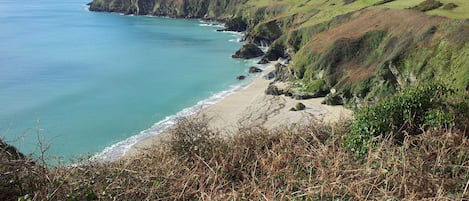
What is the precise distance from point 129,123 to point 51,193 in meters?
28.1

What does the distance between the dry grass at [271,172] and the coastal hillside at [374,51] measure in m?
14.7

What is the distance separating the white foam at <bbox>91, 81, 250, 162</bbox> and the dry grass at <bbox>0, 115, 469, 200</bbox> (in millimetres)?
12399

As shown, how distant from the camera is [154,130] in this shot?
A: 117 ft

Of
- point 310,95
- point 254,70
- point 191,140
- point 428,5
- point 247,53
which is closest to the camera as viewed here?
point 191,140

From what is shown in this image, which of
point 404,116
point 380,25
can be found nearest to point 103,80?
point 380,25

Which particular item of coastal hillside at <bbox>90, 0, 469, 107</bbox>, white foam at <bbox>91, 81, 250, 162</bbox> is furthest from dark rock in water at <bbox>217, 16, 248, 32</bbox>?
white foam at <bbox>91, 81, 250, 162</bbox>

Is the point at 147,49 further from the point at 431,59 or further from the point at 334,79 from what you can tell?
the point at 431,59

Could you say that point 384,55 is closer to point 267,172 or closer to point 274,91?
point 274,91

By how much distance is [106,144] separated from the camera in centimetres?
3334

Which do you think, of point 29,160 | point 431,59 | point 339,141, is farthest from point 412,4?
point 29,160

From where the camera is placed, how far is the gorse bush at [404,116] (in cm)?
1412

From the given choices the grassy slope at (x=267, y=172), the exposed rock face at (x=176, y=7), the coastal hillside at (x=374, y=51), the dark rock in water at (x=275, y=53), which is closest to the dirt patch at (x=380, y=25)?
the coastal hillside at (x=374, y=51)

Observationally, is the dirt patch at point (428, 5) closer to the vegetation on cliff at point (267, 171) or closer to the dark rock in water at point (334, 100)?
the dark rock in water at point (334, 100)

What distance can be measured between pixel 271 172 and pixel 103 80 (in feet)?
141
